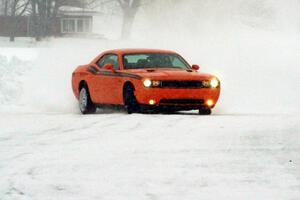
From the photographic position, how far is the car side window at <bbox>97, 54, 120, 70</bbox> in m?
15.7

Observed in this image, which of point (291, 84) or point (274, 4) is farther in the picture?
point (274, 4)

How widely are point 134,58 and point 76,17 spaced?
7351cm

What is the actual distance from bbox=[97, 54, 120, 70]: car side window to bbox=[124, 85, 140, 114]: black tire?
36.0 inches

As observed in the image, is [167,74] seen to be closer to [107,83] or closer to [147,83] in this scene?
[147,83]

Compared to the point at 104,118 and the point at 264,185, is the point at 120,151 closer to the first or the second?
the point at 264,185

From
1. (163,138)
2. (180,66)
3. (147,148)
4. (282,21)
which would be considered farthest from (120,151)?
(282,21)

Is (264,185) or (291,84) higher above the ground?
(264,185)

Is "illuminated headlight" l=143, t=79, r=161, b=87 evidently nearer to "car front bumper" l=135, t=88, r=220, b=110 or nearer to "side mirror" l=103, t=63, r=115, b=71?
"car front bumper" l=135, t=88, r=220, b=110

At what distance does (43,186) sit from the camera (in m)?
7.38

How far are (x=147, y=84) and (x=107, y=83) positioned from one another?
1.51m

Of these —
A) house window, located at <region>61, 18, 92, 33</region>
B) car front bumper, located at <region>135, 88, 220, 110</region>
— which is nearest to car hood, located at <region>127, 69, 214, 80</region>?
car front bumper, located at <region>135, 88, 220, 110</region>

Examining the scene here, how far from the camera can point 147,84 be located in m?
14.2

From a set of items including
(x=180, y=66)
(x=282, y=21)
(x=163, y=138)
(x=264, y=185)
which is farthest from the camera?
(x=282, y=21)

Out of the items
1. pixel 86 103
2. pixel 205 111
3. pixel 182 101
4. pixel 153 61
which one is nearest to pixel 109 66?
pixel 153 61
